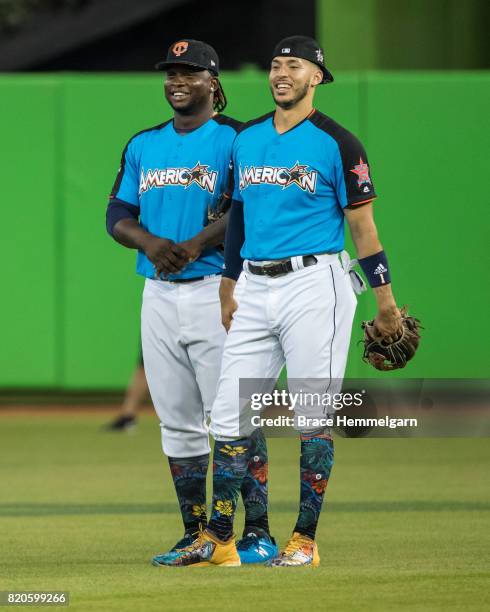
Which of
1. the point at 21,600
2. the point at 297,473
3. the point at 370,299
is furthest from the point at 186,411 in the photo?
the point at 370,299

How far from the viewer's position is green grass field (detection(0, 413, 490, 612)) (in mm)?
5715

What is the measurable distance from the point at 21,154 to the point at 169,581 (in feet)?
27.6

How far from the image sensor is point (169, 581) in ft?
19.7

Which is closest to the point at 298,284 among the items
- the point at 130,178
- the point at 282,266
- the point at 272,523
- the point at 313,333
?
the point at 282,266

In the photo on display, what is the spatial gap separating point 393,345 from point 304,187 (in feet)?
2.58

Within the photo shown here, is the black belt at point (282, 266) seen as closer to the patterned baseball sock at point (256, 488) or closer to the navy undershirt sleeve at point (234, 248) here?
the navy undershirt sleeve at point (234, 248)

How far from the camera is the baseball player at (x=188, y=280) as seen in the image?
6.66 m

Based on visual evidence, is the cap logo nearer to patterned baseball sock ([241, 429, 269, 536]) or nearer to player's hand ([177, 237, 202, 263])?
player's hand ([177, 237, 202, 263])

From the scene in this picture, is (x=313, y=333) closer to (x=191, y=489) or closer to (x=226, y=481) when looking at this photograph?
(x=226, y=481)

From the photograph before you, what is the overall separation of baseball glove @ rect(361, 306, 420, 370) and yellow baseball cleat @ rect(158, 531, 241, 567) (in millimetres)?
1005

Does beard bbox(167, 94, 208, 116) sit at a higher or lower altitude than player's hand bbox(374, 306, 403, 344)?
higher

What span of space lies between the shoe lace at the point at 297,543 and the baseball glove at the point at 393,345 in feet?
2.72

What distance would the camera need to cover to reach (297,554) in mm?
6285

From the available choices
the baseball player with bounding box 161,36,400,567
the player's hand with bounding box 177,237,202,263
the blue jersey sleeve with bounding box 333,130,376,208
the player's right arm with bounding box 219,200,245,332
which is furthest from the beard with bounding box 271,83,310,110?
the player's hand with bounding box 177,237,202,263
